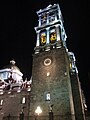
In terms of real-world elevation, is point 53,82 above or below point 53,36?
below

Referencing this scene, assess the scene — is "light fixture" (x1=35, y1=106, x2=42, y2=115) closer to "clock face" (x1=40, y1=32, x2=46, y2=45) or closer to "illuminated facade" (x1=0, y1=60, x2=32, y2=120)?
"illuminated facade" (x1=0, y1=60, x2=32, y2=120)

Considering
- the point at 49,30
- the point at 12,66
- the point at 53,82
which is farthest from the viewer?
the point at 12,66

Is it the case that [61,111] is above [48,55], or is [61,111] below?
Result: below

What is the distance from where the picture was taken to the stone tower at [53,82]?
26219 mm

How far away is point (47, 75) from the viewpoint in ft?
101

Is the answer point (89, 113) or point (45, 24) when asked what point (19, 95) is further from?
point (45, 24)

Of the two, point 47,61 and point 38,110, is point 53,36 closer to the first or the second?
point 47,61

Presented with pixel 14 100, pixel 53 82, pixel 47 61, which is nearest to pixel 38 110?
pixel 53 82

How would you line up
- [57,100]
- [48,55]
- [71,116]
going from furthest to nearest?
[48,55]
[57,100]
[71,116]

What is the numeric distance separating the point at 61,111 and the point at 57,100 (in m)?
2.08

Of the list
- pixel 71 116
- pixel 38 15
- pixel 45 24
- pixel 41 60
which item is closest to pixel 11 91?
pixel 41 60

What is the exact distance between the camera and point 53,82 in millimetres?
29359

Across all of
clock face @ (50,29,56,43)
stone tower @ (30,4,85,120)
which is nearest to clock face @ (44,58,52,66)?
stone tower @ (30,4,85,120)

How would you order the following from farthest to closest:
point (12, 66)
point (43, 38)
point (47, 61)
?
point (12, 66) → point (43, 38) → point (47, 61)
